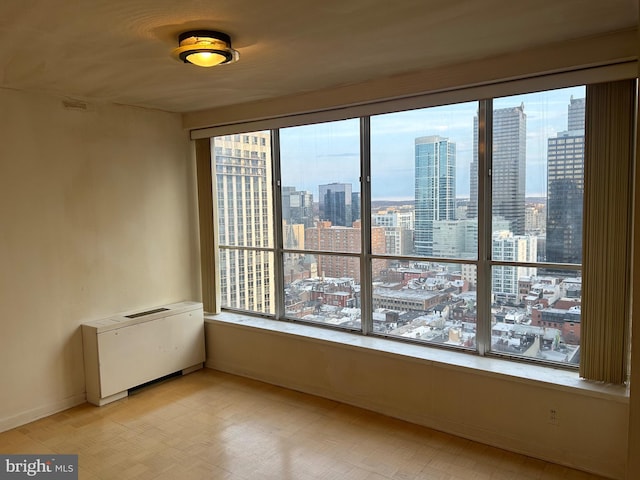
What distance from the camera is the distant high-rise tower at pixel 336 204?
164 inches

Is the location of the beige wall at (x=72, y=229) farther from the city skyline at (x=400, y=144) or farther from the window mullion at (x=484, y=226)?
the window mullion at (x=484, y=226)

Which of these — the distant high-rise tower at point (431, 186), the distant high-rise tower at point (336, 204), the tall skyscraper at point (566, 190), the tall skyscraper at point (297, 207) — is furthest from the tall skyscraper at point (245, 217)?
the tall skyscraper at point (566, 190)

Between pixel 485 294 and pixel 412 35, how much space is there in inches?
74.6

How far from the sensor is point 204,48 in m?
2.58

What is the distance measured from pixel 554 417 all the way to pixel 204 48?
122 inches

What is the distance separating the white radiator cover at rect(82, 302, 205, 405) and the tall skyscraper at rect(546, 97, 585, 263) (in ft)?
11.0

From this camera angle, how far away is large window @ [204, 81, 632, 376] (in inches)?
125

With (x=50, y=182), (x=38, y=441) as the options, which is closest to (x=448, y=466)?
(x=38, y=441)

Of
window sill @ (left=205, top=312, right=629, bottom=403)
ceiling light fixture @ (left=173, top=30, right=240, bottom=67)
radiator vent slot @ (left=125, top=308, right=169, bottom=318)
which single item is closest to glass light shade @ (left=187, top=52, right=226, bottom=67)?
ceiling light fixture @ (left=173, top=30, right=240, bottom=67)

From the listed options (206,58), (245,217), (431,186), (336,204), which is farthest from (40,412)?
(431,186)

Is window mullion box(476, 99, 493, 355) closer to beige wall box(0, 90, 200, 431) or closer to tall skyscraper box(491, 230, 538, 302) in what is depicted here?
tall skyscraper box(491, 230, 538, 302)

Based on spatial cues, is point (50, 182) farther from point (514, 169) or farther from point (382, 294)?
point (514, 169)

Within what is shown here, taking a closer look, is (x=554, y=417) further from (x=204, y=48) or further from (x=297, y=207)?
(x=204, y=48)

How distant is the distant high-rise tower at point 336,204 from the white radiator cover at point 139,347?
1.68 meters
